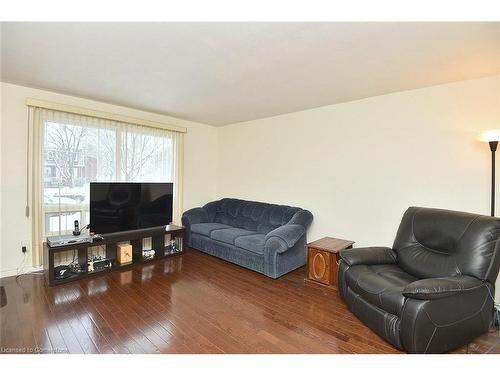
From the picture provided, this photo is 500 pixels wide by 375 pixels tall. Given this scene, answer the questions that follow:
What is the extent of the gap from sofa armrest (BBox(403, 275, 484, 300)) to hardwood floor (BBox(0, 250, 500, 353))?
0.50 metres

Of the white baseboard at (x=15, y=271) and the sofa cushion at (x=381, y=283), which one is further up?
the sofa cushion at (x=381, y=283)

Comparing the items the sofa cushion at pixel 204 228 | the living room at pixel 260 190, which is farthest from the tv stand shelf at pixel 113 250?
the sofa cushion at pixel 204 228

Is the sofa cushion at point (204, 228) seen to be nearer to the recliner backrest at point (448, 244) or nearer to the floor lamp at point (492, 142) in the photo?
the recliner backrest at point (448, 244)

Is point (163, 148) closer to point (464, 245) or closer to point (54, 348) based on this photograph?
point (54, 348)

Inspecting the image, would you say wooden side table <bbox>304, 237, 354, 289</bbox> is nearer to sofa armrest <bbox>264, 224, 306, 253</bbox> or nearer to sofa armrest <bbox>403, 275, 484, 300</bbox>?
sofa armrest <bbox>264, 224, 306, 253</bbox>

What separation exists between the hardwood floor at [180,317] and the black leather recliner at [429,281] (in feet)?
0.68

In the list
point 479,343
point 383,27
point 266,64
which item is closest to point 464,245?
point 479,343

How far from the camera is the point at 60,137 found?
332 cm

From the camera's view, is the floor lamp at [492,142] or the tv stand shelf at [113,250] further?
the tv stand shelf at [113,250]

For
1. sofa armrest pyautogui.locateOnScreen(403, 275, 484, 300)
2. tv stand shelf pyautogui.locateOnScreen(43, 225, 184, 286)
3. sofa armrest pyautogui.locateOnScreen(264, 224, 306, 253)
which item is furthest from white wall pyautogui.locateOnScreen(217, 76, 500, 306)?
tv stand shelf pyautogui.locateOnScreen(43, 225, 184, 286)

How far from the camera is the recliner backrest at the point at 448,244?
79.3 inches

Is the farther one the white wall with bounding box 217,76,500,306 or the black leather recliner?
the white wall with bounding box 217,76,500,306

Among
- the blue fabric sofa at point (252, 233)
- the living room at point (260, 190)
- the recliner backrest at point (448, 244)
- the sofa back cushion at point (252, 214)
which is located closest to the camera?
the living room at point (260, 190)

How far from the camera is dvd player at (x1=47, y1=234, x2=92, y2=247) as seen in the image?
9.58ft
